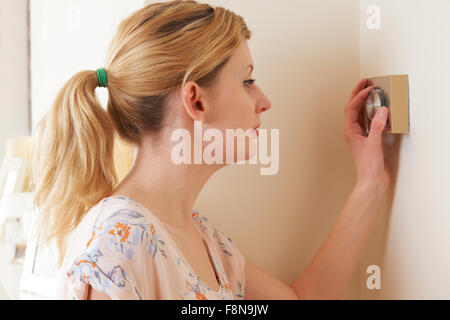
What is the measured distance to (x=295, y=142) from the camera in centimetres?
103

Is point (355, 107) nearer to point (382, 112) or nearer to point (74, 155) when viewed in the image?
point (382, 112)

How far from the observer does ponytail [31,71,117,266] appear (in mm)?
750

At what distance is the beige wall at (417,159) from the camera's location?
2.47 feet

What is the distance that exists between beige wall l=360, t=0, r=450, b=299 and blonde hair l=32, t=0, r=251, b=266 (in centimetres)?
34

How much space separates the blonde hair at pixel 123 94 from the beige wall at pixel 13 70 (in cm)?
39

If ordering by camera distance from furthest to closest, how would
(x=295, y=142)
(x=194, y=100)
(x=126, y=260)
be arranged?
(x=295, y=142), (x=194, y=100), (x=126, y=260)

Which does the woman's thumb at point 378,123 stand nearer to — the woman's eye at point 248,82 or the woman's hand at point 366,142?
the woman's hand at point 366,142

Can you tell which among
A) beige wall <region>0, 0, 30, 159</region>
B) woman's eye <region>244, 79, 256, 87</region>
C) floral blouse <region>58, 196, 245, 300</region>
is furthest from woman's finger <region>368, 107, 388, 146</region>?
beige wall <region>0, 0, 30, 159</region>

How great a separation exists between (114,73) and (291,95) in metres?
0.43

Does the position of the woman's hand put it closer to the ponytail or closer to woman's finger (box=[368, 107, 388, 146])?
woman's finger (box=[368, 107, 388, 146])

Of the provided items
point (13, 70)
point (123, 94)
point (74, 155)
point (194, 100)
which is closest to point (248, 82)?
point (194, 100)

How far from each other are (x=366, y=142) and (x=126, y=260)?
554 millimetres

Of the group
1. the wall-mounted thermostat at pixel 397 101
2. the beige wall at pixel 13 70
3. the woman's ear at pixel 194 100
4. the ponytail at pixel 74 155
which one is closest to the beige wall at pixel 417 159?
the wall-mounted thermostat at pixel 397 101

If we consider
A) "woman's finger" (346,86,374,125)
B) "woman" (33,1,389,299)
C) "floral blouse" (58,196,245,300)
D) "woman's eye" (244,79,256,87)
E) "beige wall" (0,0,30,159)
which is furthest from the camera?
"beige wall" (0,0,30,159)
